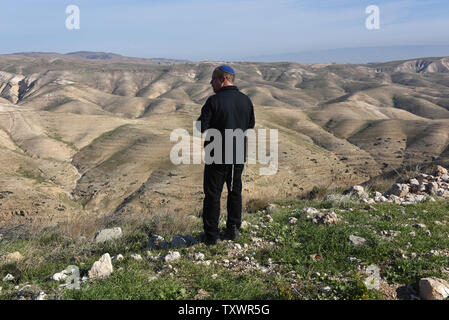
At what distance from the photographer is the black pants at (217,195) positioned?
475 centimetres

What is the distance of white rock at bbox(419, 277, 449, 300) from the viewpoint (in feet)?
10.8

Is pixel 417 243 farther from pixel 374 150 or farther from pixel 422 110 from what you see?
pixel 422 110

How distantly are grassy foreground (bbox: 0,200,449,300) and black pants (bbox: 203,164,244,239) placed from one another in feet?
1.09

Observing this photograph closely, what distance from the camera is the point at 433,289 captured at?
10.9 feet

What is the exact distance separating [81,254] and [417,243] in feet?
16.1

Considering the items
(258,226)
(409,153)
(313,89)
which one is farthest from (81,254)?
(313,89)

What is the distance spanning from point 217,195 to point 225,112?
3.88ft

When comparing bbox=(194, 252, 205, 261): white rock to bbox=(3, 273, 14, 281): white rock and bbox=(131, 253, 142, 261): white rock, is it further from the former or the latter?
bbox=(3, 273, 14, 281): white rock

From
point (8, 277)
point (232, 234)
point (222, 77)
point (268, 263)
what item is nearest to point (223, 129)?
point (222, 77)

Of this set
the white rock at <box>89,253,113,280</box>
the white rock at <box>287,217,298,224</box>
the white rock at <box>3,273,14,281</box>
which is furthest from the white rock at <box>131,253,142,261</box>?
the white rock at <box>287,217,298,224</box>

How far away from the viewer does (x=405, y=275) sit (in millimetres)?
3875

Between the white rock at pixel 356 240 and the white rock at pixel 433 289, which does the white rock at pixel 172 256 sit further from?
the white rock at pixel 433 289

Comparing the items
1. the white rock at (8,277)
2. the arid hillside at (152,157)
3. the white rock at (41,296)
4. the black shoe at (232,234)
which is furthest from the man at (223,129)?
the arid hillside at (152,157)
